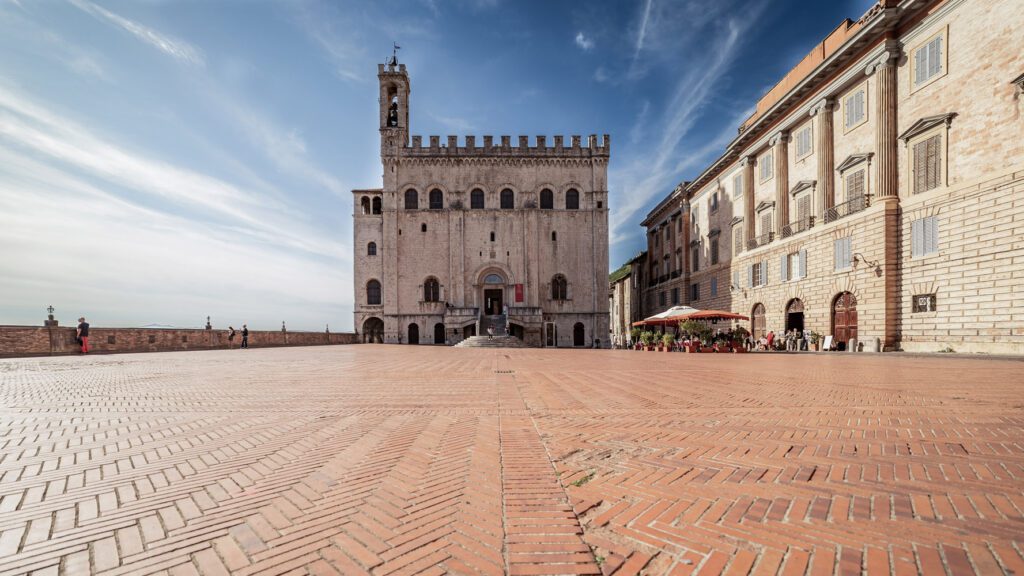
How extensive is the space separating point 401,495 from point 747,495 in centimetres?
217

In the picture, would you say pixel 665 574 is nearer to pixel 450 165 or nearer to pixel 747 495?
pixel 747 495

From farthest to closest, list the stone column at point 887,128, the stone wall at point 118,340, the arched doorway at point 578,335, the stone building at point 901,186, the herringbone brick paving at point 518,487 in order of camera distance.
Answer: the arched doorway at point 578,335 → the stone column at point 887,128 → the stone wall at point 118,340 → the stone building at point 901,186 → the herringbone brick paving at point 518,487

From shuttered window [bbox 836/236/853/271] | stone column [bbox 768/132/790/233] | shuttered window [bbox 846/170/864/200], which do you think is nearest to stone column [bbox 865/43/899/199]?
shuttered window [bbox 846/170/864/200]

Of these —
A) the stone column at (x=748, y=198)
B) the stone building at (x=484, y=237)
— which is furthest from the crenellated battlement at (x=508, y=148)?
the stone column at (x=748, y=198)

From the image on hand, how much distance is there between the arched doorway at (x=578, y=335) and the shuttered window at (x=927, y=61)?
24.1 meters

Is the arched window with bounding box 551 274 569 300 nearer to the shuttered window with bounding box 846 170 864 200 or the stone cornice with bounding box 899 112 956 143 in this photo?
the shuttered window with bounding box 846 170 864 200

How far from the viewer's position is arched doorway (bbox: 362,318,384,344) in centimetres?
3528

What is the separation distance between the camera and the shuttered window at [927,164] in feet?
48.6

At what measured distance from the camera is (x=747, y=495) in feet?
8.61

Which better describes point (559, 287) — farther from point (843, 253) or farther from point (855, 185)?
point (855, 185)

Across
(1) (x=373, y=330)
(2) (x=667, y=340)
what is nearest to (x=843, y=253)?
(2) (x=667, y=340)

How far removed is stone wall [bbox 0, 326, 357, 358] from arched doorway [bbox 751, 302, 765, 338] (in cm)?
2940

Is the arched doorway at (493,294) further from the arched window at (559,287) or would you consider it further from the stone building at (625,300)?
the stone building at (625,300)

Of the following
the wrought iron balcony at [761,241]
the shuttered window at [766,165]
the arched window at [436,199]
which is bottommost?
the wrought iron balcony at [761,241]
